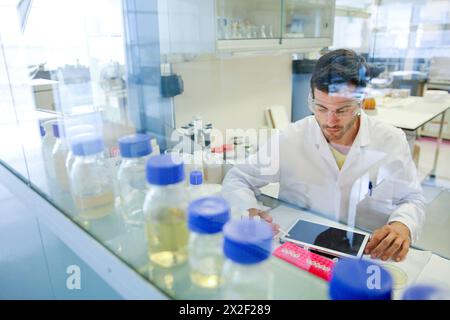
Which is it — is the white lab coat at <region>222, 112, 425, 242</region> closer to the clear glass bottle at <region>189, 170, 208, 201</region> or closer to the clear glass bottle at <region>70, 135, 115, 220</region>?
the clear glass bottle at <region>189, 170, 208, 201</region>

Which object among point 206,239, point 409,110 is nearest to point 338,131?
point 206,239

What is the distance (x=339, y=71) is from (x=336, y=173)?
38 centimetres

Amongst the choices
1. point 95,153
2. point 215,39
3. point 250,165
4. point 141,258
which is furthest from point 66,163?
point 215,39

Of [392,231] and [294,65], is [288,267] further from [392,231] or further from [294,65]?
[294,65]

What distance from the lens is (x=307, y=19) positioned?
2.27 metres

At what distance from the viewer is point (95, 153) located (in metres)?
0.70

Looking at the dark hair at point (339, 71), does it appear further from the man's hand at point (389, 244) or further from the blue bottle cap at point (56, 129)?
the blue bottle cap at point (56, 129)

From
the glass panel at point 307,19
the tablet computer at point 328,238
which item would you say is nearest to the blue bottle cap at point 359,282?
the tablet computer at point 328,238

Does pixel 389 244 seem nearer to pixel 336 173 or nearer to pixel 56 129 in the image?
pixel 336 173

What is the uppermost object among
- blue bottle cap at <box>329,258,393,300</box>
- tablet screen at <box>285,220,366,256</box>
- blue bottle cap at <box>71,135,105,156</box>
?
blue bottle cap at <box>71,135,105,156</box>

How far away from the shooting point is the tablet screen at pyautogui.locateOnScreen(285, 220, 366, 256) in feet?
2.82

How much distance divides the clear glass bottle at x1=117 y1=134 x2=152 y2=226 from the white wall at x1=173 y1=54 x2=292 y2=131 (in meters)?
1.23

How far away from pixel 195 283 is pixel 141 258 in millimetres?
115

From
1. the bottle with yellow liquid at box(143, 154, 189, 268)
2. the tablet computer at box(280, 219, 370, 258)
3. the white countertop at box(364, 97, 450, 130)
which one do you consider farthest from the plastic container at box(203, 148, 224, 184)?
the white countertop at box(364, 97, 450, 130)
